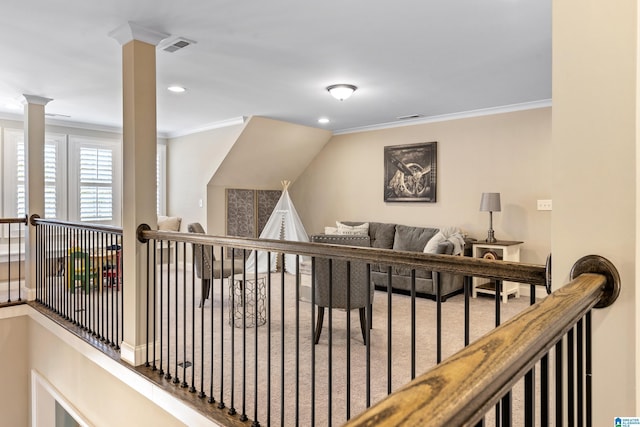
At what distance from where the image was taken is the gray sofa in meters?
4.84

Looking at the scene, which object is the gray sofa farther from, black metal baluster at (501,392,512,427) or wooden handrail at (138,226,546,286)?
black metal baluster at (501,392,512,427)

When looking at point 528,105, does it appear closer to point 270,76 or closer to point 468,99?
point 468,99

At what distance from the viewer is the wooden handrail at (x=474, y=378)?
17.4 inches

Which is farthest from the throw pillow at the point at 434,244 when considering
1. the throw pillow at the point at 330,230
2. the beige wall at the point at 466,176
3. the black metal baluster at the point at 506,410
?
the black metal baluster at the point at 506,410

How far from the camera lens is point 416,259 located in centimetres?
158

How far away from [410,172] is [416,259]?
4720 mm

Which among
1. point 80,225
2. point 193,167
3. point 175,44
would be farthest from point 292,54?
point 193,167

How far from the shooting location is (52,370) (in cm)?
399

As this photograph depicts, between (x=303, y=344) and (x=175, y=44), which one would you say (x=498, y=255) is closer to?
(x=303, y=344)

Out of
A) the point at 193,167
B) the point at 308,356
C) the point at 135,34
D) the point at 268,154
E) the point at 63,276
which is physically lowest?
the point at 308,356

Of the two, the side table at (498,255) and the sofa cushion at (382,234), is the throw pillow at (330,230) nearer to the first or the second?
the sofa cushion at (382,234)

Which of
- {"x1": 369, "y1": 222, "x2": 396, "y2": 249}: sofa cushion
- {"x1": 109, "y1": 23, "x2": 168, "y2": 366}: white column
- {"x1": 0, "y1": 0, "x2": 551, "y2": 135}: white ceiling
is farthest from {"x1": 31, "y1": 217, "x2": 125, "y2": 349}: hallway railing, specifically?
{"x1": 369, "y1": 222, "x2": 396, "y2": 249}: sofa cushion

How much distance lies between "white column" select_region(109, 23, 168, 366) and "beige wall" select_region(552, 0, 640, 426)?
252cm

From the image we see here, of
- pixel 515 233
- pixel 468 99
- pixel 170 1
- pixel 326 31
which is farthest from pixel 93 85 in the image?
pixel 515 233
